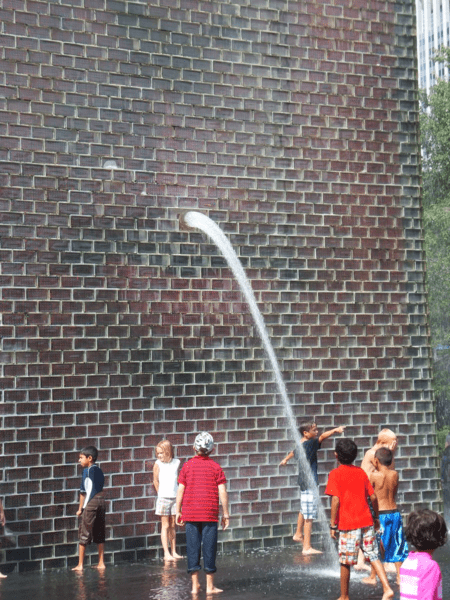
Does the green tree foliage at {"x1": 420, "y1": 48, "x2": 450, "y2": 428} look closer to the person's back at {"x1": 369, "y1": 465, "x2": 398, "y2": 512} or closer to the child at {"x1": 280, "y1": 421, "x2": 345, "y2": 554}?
the child at {"x1": 280, "y1": 421, "x2": 345, "y2": 554}

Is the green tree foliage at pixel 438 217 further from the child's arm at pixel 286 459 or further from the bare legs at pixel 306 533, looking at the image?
the bare legs at pixel 306 533

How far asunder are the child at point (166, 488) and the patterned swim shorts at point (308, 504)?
1.68 metres

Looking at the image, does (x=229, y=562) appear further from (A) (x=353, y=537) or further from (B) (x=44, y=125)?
(B) (x=44, y=125)

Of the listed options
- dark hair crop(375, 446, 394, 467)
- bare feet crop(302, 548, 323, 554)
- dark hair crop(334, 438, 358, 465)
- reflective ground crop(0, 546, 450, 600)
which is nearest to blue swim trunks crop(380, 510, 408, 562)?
reflective ground crop(0, 546, 450, 600)

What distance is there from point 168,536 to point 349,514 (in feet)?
13.7

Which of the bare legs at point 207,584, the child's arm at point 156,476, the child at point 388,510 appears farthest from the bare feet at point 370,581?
the child's arm at point 156,476

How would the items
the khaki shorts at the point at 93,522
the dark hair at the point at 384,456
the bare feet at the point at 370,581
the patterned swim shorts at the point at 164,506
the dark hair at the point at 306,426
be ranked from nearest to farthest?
the dark hair at the point at 384,456
the bare feet at the point at 370,581
the khaki shorts at the point at 93,522
the patterned swim shorts at the point at 164,506
the dark hair at the point at 306,426

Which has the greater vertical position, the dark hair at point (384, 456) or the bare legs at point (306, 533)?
the dark hair at point (384, 456)

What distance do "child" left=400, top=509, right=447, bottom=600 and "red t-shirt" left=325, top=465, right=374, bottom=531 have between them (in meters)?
3.87

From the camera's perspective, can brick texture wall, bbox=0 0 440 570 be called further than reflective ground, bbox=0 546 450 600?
Yes

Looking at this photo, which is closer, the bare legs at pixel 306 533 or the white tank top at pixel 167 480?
the white tank top at pixel 167 480

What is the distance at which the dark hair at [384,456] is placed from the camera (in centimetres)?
935

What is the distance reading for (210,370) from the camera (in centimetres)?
1295

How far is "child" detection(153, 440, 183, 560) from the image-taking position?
465 inches
